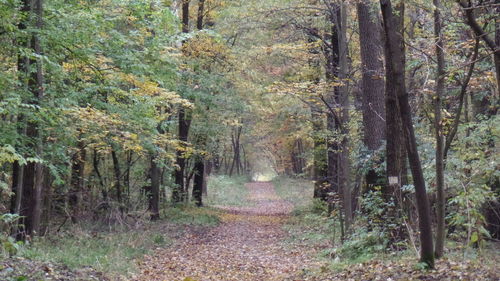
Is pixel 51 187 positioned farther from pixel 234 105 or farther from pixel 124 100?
pixel 234 105

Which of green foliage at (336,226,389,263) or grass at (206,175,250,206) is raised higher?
green foliage at (336,226,389,263)

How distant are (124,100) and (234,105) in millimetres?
6897

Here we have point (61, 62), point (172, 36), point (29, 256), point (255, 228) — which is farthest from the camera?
point (255, 228)

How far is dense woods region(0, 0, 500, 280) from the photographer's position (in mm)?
7113

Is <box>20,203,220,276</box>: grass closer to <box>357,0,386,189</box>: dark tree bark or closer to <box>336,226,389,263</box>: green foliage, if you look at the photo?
<box>336,226,389,263</box>: green foliage

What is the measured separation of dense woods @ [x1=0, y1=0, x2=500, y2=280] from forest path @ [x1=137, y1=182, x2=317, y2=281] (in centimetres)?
160

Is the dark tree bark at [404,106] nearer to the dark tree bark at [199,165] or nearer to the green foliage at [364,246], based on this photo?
the green foliage at [364,246]

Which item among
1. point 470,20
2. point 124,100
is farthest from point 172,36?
point 470,20

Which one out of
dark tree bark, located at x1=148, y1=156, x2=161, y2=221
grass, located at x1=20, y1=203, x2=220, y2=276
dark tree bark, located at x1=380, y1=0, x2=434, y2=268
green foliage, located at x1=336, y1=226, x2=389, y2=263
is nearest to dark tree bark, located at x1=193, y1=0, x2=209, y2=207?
dark tree bark, located at x1=148, y1=156, x2=161, y2=221

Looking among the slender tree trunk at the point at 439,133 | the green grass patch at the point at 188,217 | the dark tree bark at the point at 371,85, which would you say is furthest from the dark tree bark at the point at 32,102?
the slender tree trunk at the point at 439,133

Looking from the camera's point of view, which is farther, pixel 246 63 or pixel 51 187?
pixel 246 63

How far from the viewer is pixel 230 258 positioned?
1194cm

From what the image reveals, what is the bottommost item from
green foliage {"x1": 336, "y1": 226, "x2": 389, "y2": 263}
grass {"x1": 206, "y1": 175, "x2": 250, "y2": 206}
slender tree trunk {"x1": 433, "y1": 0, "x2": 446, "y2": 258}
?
grass {"x1": 206, "y1": 175, "x2": 250, "y2": 206}

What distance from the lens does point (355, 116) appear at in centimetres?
1404
